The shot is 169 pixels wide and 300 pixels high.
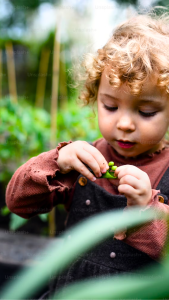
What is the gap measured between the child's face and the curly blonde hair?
0.08ft

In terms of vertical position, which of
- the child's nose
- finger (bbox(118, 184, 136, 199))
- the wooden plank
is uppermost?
the child's nose

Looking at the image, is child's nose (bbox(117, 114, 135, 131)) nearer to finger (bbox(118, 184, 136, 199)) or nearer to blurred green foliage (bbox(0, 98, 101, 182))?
finger (bbox(118, 184, 136, 199))

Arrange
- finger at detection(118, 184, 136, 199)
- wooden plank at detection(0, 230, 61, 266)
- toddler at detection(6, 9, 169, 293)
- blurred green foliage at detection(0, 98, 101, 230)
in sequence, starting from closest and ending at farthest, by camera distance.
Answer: finger at detection(118, 184, 136, 199) → toddler at detection(6, 9, 169, 293) → wooden plank at detection(0, 230, 61, 266) → blurred green foliage at detection(0, 98, 101, 230)

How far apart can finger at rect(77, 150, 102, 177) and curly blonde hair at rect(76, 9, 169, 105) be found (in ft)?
0.79

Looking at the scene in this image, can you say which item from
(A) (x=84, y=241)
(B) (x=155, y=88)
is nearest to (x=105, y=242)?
(B) (x=155, y=88)

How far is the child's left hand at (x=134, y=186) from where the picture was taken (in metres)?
0.76

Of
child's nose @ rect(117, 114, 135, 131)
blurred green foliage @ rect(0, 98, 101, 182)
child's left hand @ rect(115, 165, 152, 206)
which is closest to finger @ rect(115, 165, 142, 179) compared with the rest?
child's left hand @ rect(115, 165, 152, 206)

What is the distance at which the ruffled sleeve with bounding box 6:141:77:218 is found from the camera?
3.05 ft

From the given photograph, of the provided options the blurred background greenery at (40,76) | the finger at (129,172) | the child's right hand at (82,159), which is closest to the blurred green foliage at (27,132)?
the blurred background greenery at (40,76)

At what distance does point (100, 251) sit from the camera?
41.1 inches

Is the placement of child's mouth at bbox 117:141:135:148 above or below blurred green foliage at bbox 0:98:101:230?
above

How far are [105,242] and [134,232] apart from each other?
0.75ft

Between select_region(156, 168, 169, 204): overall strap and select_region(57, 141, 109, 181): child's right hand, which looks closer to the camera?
select_region(57, 141, 109, 181): child's right hand

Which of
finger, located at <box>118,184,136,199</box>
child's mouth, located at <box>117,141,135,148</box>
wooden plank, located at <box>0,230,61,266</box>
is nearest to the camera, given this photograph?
finger, located at <box>118,184,136,199</box>
